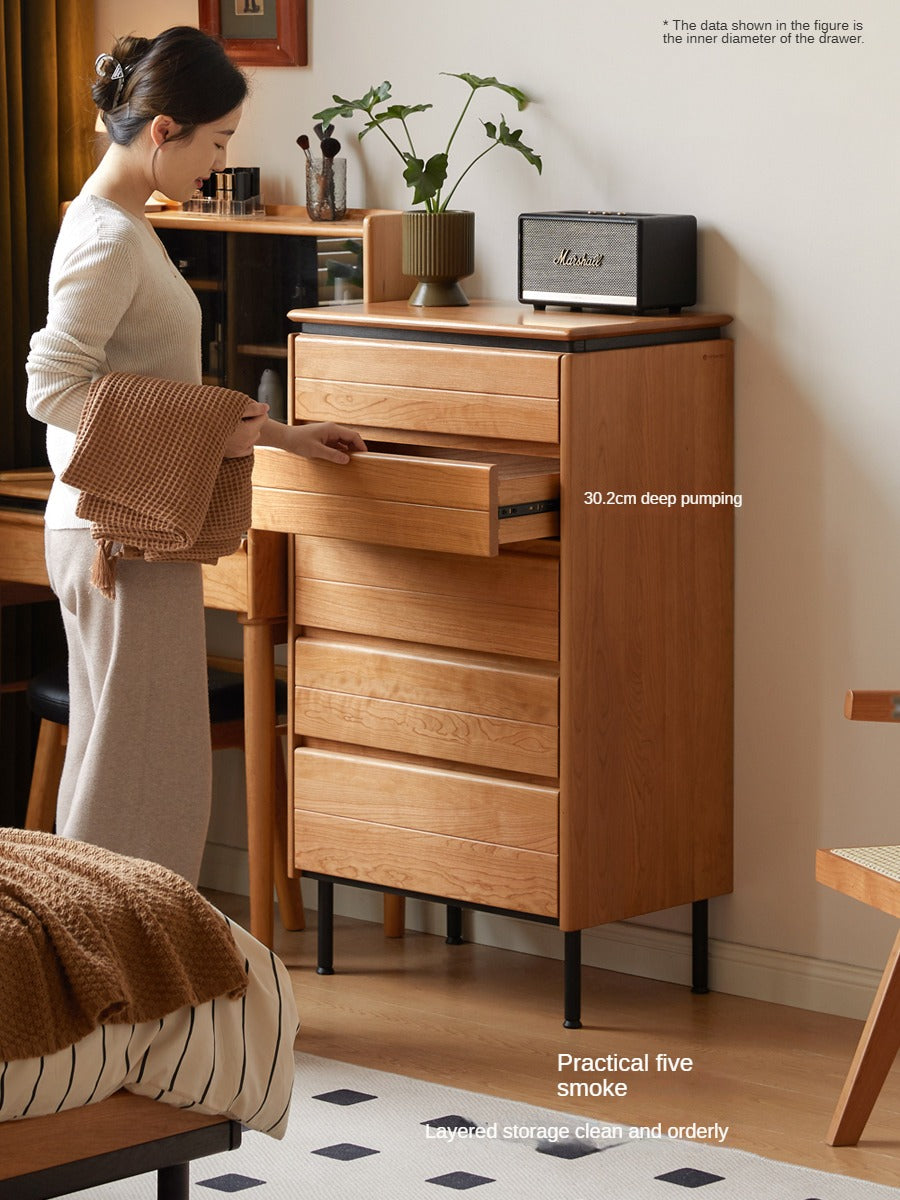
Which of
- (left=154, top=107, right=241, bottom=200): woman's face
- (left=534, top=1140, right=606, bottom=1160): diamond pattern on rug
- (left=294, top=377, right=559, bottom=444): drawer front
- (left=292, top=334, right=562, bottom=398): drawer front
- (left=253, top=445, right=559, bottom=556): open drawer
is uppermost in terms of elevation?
(left=154, top=107, right=241, bottom=200): woman's face

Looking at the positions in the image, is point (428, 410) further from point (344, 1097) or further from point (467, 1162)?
point (467, 1162)

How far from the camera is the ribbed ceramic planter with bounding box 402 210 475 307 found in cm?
333

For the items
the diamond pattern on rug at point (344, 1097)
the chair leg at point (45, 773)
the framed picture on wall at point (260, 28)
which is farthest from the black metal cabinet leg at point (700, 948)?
the framed picture on wall at point (260, 28)

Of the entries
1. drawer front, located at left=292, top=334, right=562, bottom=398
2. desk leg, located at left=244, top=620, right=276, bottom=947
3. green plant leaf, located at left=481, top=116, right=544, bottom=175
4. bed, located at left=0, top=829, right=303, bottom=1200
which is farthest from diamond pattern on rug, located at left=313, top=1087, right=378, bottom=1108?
green plant leaf, located at left=481, top=116, right=544, bottom=175

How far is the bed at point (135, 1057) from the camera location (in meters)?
1.90

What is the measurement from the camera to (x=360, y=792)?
3268 millimetres

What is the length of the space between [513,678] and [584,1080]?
62 cm

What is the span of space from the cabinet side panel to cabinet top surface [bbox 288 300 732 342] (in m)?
0.04

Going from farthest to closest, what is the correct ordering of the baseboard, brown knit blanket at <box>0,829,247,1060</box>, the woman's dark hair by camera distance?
the baseboard, the woman's dark hair, brown knit blanket at <box>0,829,247,1060</box>

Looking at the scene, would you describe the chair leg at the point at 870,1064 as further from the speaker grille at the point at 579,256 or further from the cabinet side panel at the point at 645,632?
the speaker grille at the point at 579,256

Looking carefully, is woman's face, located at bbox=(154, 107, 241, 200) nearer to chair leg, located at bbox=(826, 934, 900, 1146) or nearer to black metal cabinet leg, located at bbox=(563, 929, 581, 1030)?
black metal cabinet leg, located at bbox=(563, 929, 581, 1030)

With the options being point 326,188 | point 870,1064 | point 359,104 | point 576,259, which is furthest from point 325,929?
point 359,104

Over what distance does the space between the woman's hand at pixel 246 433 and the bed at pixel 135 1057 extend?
77 centimetres

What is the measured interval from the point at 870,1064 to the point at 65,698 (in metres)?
1.57
